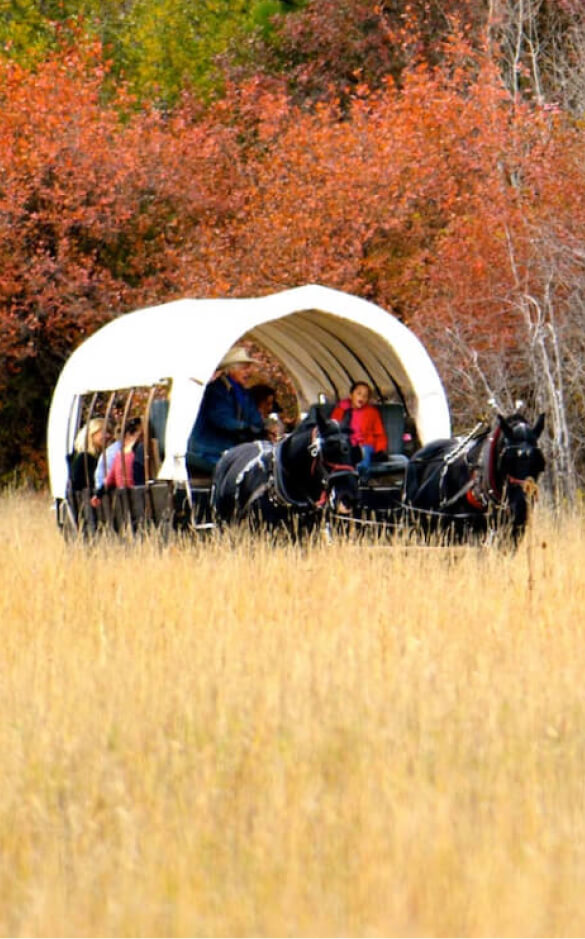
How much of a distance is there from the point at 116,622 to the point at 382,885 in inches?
193

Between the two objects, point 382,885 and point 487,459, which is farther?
point 487,459

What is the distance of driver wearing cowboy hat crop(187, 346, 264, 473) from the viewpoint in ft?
50.9

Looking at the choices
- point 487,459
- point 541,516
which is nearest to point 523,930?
point 487,459

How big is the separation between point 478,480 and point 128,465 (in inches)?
151

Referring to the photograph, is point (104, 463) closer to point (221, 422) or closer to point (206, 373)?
point (221, 422)

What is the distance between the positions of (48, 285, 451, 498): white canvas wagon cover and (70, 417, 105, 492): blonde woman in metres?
0.11

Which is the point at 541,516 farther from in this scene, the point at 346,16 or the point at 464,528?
the point at 346,16

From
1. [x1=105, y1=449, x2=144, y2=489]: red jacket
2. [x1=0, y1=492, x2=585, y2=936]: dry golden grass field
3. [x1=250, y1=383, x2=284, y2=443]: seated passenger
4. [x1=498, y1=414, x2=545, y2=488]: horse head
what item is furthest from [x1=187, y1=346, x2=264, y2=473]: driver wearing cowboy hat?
[x1=0, y1=492, x2=585, y2=936]: dry golden grass field

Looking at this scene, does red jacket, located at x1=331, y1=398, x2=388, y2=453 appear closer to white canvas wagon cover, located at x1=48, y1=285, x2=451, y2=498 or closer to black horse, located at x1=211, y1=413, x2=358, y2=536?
white canvas wagon cover, located at x1=48, y1=285, x2=451, y2=498

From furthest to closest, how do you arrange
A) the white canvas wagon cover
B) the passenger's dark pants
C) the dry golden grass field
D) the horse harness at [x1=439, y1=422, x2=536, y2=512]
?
1. the passenger's dark pants
2. the white canvas wagon cover
3. the horse harness at [x1=439, y1=422, x2=536, y2=512]
4. the dry golden grass field

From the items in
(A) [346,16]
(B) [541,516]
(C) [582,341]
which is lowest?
(B) [541,516]

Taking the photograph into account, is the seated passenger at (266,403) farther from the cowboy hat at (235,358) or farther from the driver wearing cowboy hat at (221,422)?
the cowboy hat at (235,358)

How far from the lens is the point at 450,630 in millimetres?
9047

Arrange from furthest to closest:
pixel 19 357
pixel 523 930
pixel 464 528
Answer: pixel 19 357
pixel 464 528
pixel 523 930
